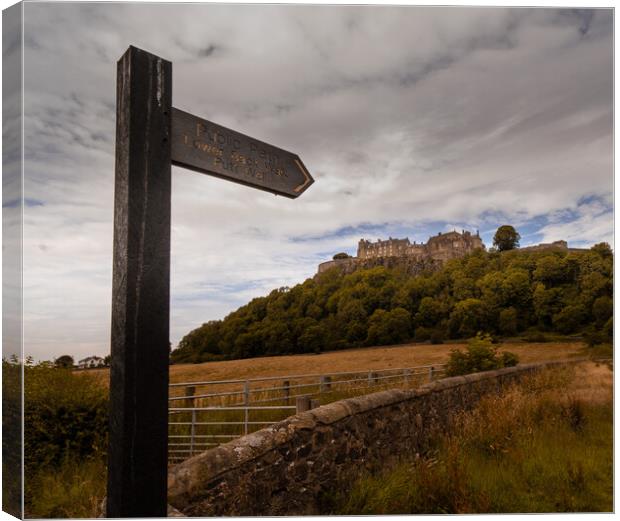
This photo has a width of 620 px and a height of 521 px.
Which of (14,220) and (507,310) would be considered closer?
(14,220)

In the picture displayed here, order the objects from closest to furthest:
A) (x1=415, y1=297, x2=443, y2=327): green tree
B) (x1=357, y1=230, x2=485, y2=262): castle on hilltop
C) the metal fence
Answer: the metal fence
(x1=415, y1=297, x2=443, y2=327): green tree
(x1=357, y1=230, x2=485, y2=262): castle on hilltop

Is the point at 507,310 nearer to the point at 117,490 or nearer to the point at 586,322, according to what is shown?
the point at 586,322

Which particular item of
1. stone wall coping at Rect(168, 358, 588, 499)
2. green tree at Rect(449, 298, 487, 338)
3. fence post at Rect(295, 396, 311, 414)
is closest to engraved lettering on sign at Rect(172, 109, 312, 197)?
stone wall coping at Rect(168, 358, 588, 499)

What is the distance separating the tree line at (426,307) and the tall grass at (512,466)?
147 cm

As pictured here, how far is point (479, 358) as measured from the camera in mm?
10422

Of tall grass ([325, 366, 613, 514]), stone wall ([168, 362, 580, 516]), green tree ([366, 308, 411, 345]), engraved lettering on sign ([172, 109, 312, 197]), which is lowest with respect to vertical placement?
tall grass ([325, 366, 613, 514])

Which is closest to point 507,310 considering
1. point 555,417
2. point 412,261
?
point 555,417

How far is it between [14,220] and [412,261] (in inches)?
604

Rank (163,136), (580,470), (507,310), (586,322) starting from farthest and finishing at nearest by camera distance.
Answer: (507,310) → (586,322) → (580,470) → (163,136)

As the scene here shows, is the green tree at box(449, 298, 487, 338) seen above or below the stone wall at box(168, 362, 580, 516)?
above

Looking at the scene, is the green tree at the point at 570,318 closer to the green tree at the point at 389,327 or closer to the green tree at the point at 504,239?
the green tree at the point at 504,239

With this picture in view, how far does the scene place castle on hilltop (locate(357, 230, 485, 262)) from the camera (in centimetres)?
1512

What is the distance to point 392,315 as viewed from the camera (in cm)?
1417

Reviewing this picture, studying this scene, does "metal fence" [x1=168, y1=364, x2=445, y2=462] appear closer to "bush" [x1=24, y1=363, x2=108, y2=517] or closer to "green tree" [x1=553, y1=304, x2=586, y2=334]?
"bush" [x1=24, y1=363, x2=108, y2=517]
